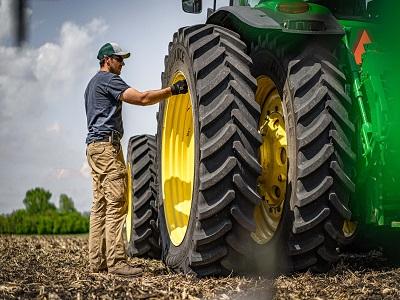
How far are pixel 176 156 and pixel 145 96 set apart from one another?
75cm

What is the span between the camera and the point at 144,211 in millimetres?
7117

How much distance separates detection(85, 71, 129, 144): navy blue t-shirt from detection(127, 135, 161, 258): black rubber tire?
1468mm

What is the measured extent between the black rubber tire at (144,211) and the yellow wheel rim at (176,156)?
1145mm

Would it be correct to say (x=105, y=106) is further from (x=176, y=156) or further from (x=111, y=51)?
(x=176, y=156)

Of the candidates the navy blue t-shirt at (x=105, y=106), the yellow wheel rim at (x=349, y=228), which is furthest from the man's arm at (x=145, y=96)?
the yellow wheel rim at (x=349, y=228)

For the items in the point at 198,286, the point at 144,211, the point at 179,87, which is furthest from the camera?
the point at 144,211

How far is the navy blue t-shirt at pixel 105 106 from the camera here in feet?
18.6

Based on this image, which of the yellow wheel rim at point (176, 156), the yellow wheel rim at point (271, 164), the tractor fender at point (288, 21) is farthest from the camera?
the yellow wheel rim at point (176, 156)

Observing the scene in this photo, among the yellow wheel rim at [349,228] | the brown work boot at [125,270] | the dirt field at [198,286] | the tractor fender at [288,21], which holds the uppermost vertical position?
the tractor fender at [288,21]

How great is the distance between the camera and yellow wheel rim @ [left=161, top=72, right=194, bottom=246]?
228 inches

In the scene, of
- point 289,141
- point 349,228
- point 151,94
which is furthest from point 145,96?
point 349,228

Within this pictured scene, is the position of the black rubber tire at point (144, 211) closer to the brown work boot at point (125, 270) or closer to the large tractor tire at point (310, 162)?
the brown work boot at point (125, 270)

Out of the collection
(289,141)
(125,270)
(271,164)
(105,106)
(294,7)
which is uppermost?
(294,7)

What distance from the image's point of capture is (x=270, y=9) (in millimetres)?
5074
